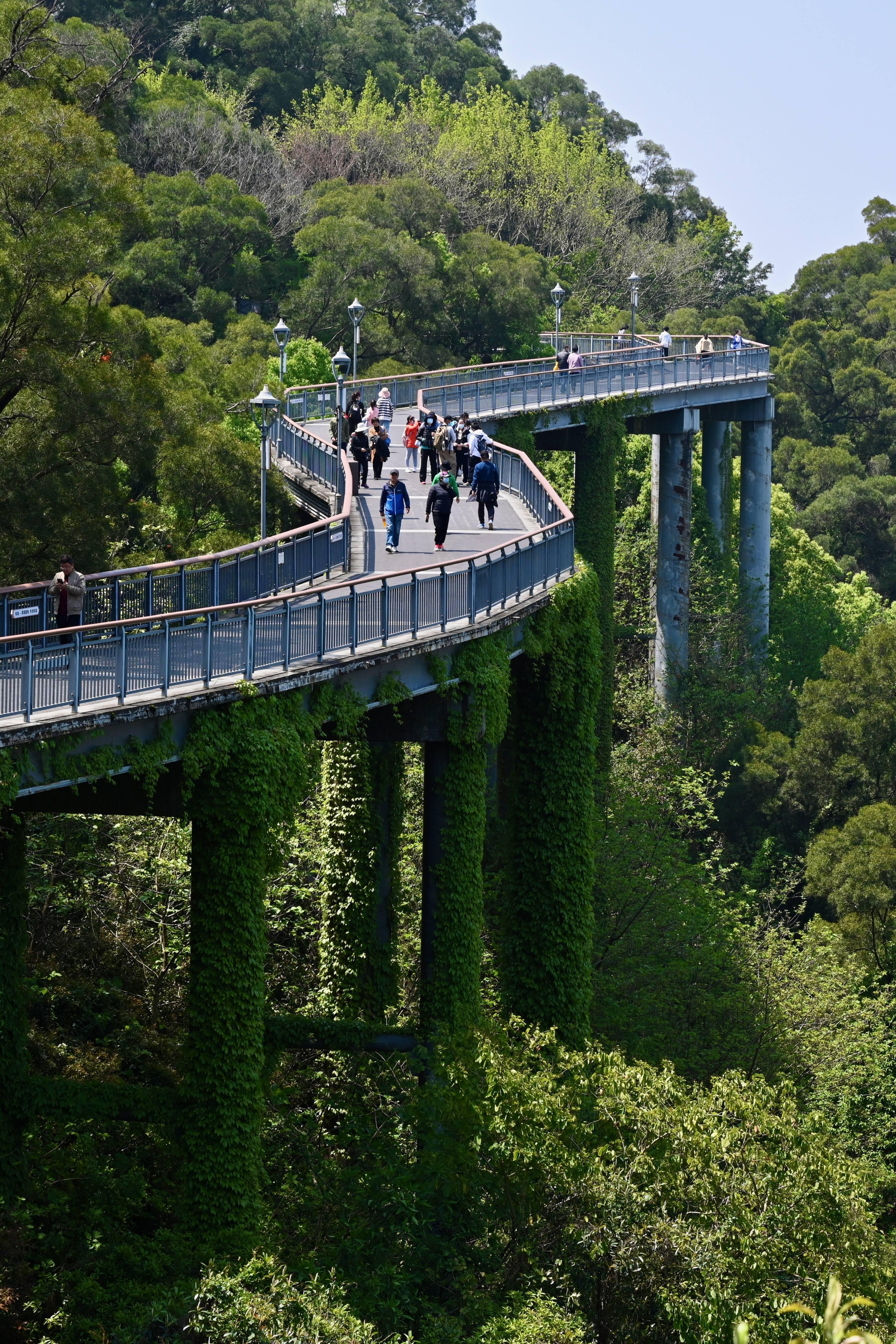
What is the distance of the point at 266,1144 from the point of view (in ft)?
99.6

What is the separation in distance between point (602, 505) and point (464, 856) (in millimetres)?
27142

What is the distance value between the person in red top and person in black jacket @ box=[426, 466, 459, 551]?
9.69 m

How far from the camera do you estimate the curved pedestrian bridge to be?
2270cm

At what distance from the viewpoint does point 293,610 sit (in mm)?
25969

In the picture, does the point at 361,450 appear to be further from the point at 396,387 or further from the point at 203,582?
the point at 203,582

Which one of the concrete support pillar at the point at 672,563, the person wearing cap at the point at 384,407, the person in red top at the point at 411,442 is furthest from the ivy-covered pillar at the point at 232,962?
the concrete support pillar at the point at 672,563

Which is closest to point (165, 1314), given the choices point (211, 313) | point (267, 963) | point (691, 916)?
point (267, 963)

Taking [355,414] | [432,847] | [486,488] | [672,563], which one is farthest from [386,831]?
[672,563]

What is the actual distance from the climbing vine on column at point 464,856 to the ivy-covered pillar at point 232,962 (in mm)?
5014

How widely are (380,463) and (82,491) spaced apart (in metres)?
8.14

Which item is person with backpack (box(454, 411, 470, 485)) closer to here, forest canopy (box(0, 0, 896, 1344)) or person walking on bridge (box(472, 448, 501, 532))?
person walking on bridge (box(472, 448, 501, 532))

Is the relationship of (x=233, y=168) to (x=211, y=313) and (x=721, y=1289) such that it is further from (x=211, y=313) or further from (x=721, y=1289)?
(x=721, y=1289)

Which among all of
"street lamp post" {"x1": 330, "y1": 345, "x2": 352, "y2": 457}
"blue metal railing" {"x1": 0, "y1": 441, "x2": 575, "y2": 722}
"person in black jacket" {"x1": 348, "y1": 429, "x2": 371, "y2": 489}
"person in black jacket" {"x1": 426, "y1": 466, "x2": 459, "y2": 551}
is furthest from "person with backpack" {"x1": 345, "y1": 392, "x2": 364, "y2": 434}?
"blue metal railing" {"x1": 0, "y1": 441, "x2": 575, "y2": 722}

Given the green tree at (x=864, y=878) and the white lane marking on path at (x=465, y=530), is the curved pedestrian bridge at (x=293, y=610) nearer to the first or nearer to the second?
the white lane marking on path at (x=465, y=530)
